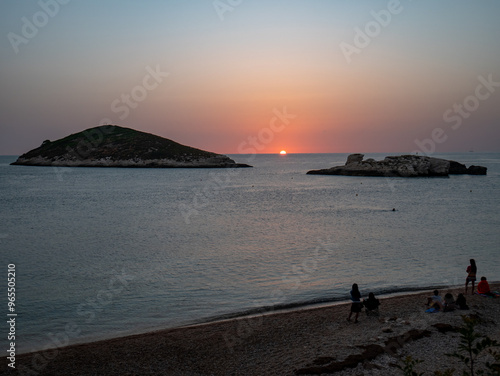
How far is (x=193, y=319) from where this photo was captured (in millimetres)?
13617

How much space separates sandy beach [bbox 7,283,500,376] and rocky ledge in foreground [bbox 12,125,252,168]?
136754 mm

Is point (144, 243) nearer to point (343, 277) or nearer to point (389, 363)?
point (343, 277)

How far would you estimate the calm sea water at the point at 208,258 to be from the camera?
14.5m

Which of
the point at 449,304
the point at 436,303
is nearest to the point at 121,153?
the point at 436,303

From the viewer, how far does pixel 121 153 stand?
489 feet

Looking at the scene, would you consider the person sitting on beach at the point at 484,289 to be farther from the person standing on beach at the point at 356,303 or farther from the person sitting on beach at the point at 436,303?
the person standing on beach at the point at 356,303

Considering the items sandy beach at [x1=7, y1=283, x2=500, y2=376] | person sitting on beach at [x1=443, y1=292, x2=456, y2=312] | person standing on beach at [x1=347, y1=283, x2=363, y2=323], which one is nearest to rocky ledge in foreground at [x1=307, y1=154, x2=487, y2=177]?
person sitting on beach at [x1=443, y1=292, x2=456, y2=312]

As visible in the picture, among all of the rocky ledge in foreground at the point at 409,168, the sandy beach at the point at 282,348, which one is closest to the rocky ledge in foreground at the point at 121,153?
the rocky ledge in foreground at the point at 409,168

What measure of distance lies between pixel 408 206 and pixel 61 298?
4026 cm

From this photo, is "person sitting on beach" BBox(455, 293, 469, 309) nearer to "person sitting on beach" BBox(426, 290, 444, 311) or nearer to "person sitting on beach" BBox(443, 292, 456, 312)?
"person sitting on beach" BBox(443, 292, 456, 312)

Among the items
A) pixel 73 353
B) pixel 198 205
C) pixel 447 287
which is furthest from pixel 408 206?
pixel 73 353

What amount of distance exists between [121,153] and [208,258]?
5348 inches

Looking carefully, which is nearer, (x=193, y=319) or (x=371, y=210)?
(x=193, y=319)

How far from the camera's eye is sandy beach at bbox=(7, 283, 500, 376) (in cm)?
976
